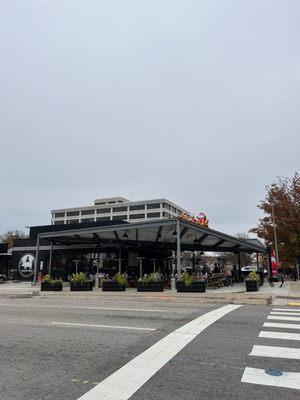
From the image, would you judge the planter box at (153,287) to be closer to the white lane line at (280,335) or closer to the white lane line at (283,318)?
the white lane line at (283,318)

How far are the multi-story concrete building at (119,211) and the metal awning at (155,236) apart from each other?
295ft

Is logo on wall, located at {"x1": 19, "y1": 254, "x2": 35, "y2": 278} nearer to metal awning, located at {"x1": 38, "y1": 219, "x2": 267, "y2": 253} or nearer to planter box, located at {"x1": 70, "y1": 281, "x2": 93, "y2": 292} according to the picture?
metal awning, located at {"x1": 38, "y1": 219, "x2": 267, "y2": 253}

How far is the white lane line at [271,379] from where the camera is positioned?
209 inches

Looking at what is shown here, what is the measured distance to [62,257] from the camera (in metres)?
38.4

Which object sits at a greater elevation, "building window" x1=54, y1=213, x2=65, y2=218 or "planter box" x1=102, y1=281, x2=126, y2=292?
"building window" x1=54, y1=213, x2=65, y2=218

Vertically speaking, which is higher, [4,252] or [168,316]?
[4,252]

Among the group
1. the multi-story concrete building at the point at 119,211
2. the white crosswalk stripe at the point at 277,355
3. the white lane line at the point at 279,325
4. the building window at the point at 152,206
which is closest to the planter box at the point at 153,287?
the white crosswalk stripe at the point at 277,355

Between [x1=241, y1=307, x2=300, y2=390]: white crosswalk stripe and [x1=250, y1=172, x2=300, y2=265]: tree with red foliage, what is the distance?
25.9 meters

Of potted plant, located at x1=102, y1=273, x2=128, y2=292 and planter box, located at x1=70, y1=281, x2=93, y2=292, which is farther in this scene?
planter box, located at x1=70, y1=281, x2=93, y2=292

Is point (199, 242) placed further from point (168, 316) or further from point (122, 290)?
point (168, 316)

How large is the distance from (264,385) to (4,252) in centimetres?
4717

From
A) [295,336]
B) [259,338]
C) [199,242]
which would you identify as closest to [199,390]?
[259,338]

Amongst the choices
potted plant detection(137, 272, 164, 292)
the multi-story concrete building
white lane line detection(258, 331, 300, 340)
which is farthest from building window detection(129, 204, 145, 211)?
white lane line detection(258, 331, 300, 340)

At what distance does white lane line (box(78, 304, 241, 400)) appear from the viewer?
501 centimetres
